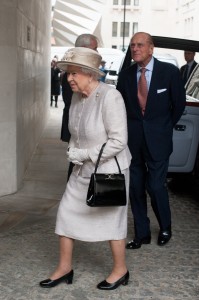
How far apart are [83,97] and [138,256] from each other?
60.8 inches

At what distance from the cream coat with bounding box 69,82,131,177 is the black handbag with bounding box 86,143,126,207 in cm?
7

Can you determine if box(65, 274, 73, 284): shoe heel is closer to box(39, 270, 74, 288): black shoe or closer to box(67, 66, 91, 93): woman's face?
box(39, 270, 74, 288): black shoe

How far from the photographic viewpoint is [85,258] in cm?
422

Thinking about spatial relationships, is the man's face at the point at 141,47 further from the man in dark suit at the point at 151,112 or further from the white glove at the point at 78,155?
the white glove at the point at 78,155

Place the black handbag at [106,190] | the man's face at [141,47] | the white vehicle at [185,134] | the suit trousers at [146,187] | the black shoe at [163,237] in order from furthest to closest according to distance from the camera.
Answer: the white vehicle at [185,134] < the black shoe at [163,237] < the suit trousers at [146,187] < the man's face at [141,47] < the black handbag at [106,190]

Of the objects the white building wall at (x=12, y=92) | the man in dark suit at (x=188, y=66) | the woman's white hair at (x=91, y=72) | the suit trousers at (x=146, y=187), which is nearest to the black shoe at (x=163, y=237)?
the suit trousers at (x=146, y=187)

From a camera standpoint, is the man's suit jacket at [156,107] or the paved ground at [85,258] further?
the man's suit jacket at [156,107]

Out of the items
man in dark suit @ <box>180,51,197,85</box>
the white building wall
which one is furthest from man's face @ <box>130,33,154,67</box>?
man in dark suit @ <box>180,51,197,85</box>

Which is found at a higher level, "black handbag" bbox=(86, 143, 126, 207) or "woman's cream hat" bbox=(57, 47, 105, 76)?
"woman's cream hat" bbox=(57, 47, 105, 76)

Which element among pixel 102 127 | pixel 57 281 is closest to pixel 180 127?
pixel 102 127

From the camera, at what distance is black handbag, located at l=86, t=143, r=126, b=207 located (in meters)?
3.32

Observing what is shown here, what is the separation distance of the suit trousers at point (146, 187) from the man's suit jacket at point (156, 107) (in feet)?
0.30

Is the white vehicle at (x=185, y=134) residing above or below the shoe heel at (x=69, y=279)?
above

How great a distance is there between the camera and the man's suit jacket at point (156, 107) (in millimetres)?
4305
